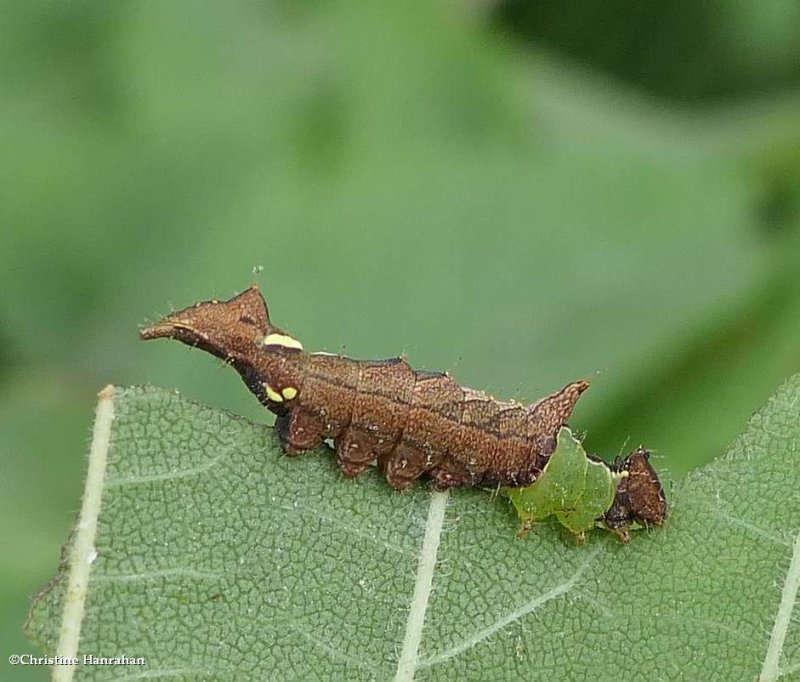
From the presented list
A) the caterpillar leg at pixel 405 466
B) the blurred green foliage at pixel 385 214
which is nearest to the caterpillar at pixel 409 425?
the caterpillar leg at pixel 405 466

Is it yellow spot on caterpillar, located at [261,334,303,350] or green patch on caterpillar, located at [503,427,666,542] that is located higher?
green patch on caterpillar, located at [503,427,666,542]

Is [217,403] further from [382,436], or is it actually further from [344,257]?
[382,436]

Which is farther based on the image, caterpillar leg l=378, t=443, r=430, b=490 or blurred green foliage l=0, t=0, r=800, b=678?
blurred green foliage l=0, t=0, r=800, b=678

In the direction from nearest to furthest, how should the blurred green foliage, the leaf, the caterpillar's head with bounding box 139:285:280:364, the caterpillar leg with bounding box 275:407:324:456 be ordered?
the leaf → the caterpillar leg with bounding box 275:407:324:456 → the caterpillar's head with bounding box 139:285:280:364 → the blurred green foliage

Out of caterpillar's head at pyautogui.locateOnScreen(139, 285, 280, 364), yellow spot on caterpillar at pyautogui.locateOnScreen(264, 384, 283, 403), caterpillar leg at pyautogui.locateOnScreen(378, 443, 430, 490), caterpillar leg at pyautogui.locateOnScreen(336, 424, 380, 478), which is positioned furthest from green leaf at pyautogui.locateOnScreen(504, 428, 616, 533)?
caterpillar's head at pyautogui.locateOnScreen(139, 285, 280, 364)

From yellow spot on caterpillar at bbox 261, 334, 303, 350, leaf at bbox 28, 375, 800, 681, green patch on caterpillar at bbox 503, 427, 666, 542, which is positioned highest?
green patch on caterpillar at bbox 503, 427, 666, 542

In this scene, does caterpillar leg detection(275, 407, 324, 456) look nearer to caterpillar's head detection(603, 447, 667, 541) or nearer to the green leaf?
the green leaf

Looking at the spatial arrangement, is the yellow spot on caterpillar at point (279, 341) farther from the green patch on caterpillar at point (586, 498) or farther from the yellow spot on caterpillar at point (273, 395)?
the green patch on caterpillar at point (586, 498)

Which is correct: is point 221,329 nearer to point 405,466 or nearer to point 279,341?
point 279,341

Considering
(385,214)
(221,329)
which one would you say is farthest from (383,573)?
(385,214)
